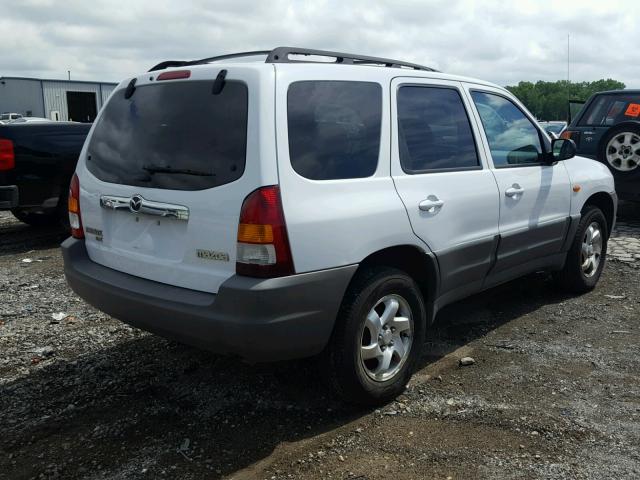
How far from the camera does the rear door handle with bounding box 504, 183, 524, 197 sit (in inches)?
171

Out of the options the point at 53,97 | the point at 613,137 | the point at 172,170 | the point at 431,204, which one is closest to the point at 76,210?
the point at 172,170

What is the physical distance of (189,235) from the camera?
310 centimetres

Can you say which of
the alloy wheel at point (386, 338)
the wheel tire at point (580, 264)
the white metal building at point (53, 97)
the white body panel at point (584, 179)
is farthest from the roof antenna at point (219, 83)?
the white metal building at point (53, 97)

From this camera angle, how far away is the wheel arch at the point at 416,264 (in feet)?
11.3

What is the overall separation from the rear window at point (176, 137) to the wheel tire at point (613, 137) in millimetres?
6623

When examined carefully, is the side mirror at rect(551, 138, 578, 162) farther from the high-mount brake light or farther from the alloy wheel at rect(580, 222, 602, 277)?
the high-mount brake light

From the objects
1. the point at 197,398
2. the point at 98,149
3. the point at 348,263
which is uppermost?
the point at 98,149

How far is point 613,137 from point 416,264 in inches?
223

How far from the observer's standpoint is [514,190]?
173 inches

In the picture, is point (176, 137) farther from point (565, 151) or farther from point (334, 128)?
point (565, 151)

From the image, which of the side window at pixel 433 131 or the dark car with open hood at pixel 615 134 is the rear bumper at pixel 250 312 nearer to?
the side window at pixel 433 131

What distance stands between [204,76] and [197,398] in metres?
1.80

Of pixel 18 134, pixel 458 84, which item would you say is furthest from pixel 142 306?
pixel 18 134

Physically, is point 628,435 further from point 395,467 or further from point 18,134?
point 18,134
